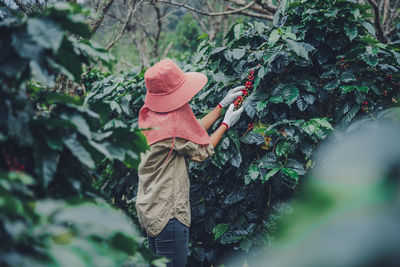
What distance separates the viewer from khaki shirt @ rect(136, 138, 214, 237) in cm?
208

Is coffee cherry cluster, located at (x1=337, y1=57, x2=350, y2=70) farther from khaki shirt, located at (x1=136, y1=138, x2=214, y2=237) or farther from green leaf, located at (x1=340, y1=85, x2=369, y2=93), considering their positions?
khaki shirt, located at (x1=136, y1=138, x2=214, y2=237)

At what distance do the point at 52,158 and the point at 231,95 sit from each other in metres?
1.61

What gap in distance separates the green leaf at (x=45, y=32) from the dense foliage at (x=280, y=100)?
1.41 metres

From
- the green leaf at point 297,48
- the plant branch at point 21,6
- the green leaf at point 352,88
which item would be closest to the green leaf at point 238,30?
the green leaf at point 297,48

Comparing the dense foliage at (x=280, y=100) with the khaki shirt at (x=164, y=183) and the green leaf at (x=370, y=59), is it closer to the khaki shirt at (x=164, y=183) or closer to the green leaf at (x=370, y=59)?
the green leaf at (x=370, y=59)

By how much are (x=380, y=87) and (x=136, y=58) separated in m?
11.3

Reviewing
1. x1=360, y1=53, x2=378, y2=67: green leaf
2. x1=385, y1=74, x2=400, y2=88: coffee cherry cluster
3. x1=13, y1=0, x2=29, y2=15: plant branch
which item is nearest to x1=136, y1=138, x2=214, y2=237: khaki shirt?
x1=360, y1=53, x2=378, y2=67: green leaf

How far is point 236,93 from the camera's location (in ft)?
7.78

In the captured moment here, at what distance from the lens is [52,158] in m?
0.97

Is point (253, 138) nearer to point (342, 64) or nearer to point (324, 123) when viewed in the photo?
point (324, 123)

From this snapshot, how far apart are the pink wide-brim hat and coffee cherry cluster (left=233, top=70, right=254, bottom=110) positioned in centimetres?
35

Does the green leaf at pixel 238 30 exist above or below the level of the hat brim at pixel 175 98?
above

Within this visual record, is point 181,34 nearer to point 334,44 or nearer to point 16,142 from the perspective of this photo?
point 334,44

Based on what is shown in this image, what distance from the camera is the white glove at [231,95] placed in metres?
2.37
